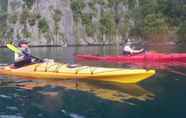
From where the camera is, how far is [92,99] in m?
13.4

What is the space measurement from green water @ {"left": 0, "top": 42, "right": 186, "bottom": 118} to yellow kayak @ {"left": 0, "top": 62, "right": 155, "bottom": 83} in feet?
1.09

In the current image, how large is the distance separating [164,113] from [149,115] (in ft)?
1.63

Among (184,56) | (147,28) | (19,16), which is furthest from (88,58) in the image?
(19,16)

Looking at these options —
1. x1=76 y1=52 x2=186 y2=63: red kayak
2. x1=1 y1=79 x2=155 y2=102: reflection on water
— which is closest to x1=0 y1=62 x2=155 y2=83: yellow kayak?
x1=1 y1=79 x2=155 y2=102: reflection on water

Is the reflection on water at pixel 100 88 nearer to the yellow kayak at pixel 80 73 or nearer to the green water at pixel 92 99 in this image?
the green water at pixel 92 99

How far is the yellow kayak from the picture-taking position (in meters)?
16.0

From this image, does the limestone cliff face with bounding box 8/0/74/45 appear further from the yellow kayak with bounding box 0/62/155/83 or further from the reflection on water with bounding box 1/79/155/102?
the reflection on water with bounding box 1/79/155/102

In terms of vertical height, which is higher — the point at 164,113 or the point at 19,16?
the point at 19,16

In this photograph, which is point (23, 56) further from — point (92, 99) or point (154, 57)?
point (154, 57)

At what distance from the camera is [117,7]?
71.2 metres

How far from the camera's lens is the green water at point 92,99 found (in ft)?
37.5

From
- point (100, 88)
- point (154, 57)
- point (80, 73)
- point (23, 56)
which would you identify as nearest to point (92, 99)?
point (100, 88)

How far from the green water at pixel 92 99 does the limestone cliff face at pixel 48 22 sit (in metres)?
47.4

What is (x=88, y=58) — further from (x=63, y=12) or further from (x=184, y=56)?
A: (x=63, y=12)
